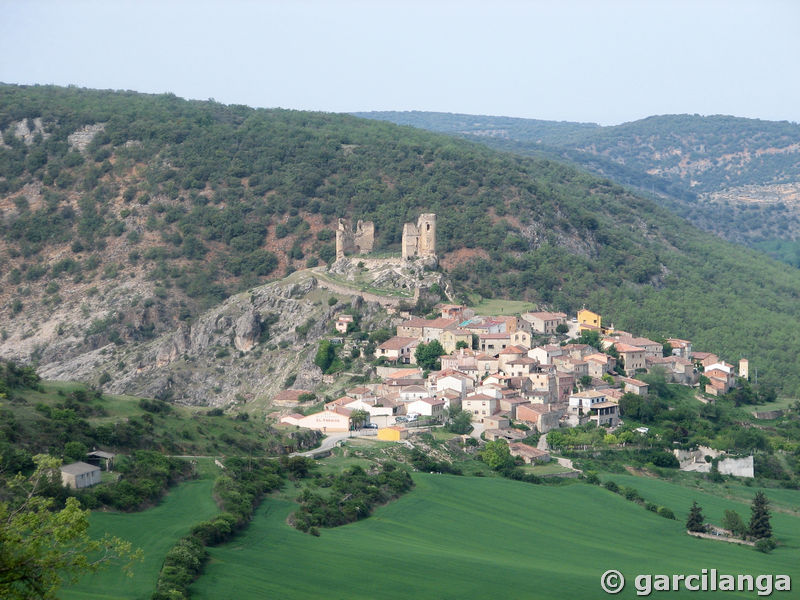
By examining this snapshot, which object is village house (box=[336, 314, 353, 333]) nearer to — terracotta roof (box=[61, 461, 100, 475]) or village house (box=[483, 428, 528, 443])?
village house (box=[483, 428, 528, 443])

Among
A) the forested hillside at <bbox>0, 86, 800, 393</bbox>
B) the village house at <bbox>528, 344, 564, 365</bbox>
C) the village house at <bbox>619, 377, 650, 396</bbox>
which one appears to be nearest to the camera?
the village house at <bbox>619, 377, 650, 396</bbox>

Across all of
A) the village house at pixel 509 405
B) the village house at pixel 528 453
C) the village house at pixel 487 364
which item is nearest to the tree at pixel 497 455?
the village house at pixel 528 453

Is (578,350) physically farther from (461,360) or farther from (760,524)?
(760,524)

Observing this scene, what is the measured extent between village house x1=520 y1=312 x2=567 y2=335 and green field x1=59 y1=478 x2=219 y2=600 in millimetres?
30737

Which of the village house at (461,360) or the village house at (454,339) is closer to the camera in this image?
the village house at (461,360)

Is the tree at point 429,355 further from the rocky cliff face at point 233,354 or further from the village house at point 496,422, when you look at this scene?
the village house at point 496,422

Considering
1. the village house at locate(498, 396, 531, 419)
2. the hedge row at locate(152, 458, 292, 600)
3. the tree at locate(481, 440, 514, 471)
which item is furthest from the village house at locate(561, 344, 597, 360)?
the hedge row at locate(152, 458, 292, 600)

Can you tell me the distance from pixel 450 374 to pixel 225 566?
26998 mm

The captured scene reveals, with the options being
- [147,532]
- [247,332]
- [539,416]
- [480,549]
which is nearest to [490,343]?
[539,416]

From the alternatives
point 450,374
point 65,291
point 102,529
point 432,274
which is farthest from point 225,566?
point 65,291

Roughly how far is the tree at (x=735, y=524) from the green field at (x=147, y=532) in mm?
19394

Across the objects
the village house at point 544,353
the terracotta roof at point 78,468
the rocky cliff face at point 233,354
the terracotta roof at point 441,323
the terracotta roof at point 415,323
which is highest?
the terracotta roof at point 78,468

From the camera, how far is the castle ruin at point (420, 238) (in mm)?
76688

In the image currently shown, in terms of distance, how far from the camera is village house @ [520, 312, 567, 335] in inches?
2689
